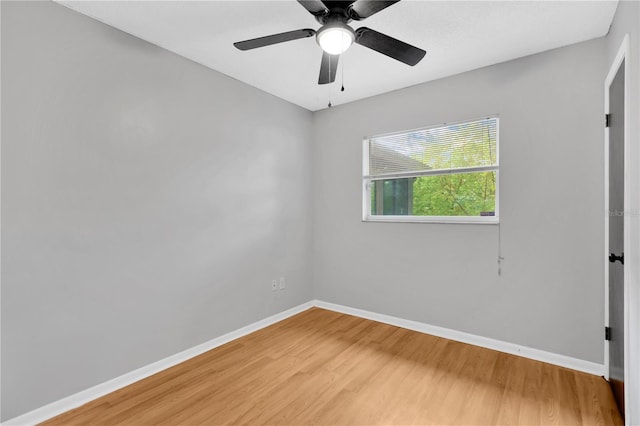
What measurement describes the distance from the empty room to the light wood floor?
2cm

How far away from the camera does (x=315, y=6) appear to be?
4.95 feet

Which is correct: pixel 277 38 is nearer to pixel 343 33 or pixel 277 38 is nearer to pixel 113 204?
pixel 343 33

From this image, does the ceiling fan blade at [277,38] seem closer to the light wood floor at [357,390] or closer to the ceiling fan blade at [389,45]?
the ceiling fan blade at [389,45]

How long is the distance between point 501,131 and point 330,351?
2.50 metres

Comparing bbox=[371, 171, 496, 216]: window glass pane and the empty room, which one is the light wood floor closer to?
the empty room

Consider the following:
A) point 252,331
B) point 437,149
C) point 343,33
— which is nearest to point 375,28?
point 343,33

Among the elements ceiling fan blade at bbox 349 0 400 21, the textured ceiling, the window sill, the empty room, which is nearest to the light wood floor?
the empty room

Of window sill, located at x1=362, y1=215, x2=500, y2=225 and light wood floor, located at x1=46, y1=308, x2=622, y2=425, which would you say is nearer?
light wood floor, located at x1=46, y1=308, x2=622, y2=425

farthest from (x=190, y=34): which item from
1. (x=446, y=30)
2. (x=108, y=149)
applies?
(x=446, y=30)

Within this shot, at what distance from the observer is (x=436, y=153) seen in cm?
306

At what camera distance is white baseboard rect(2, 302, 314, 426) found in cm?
178

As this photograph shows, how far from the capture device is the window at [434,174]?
2783mm

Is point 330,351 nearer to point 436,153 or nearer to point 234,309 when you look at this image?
point 234,309

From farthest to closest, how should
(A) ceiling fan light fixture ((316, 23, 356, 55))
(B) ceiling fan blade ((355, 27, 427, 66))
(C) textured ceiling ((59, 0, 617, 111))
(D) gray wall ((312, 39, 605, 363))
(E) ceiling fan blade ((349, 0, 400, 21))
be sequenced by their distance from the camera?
(D) gray wall ((312, 39, 605, 363)) → (C) textured ceiling ((59, 0, 617, 111)) → (B) ceiling fan blade ((355, 27, 427, 66)) → (A) ceiling fan light fixture ((316, 23, 356, 55)) → (E) ceiling fan blade ((349, 0, 400, 21))
